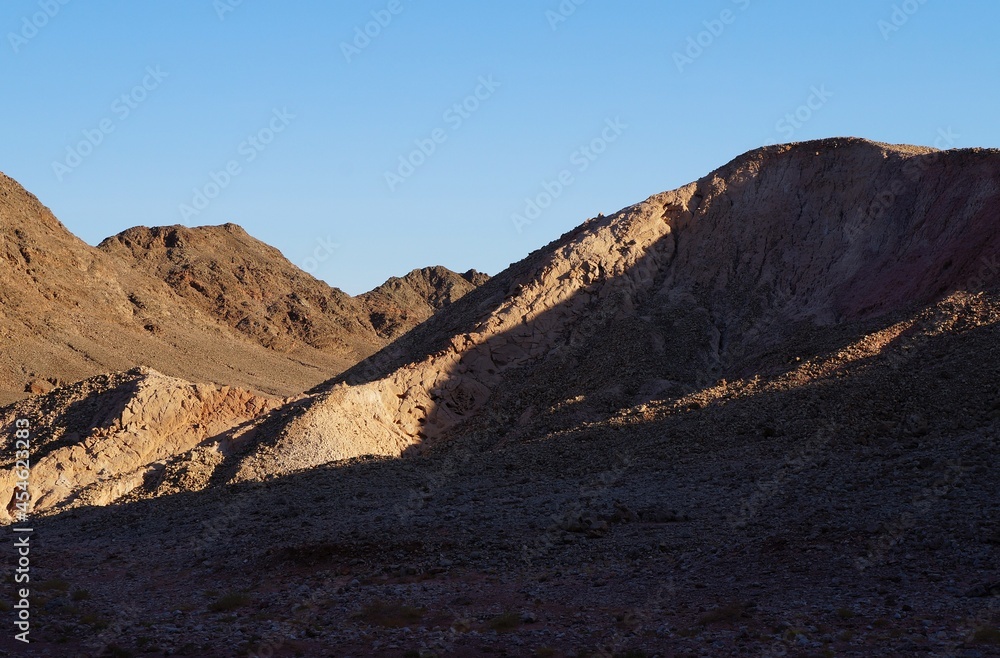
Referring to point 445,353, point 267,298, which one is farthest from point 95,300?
point 445,353

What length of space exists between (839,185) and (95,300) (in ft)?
163

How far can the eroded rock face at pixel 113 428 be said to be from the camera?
2155 centimetres

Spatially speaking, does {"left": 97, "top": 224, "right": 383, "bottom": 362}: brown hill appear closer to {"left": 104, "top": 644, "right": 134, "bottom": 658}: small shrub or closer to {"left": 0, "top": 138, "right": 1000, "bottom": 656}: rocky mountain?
{"left": 0, "top": 138, "right": 1000, "bottom": 656}: rocky mountain

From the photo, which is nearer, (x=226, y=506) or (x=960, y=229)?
(x=226, y=506)

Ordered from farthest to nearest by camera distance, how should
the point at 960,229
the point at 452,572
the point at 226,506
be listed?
the point at 960,229
the point at 226,506
the point at 452,572

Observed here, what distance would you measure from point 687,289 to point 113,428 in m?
14.2

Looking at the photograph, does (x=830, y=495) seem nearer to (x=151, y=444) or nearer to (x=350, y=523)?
(x=350, y=523)

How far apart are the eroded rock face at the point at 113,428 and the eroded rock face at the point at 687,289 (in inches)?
95.3

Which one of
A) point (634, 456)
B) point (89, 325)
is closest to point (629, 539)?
point (634, 456)

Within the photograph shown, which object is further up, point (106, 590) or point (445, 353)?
point (445, 353)

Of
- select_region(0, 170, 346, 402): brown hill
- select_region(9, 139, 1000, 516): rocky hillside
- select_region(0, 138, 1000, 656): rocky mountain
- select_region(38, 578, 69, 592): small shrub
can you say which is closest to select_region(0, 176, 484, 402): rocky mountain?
select_region(0, 170, 346, 402): brown hill

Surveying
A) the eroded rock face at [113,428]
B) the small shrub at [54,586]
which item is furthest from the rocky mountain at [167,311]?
the small shrub at [54,586]

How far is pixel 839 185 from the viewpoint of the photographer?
2920 centimetres

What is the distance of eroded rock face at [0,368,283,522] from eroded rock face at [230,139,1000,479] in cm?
242
